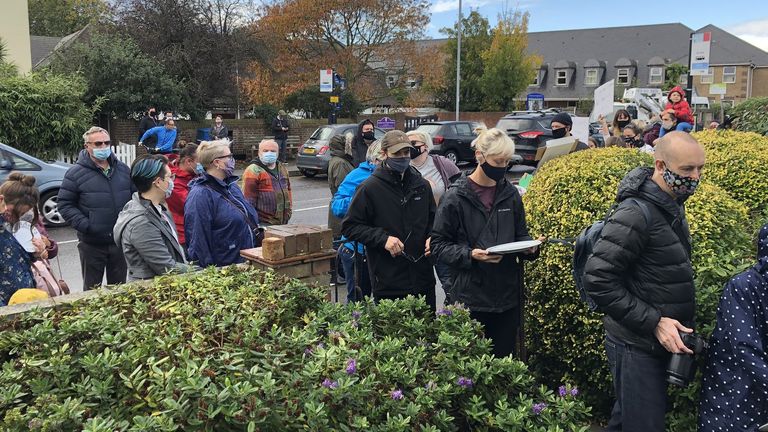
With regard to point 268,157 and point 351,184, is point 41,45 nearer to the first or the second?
point 268,157

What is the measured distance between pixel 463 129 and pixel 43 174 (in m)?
14.3

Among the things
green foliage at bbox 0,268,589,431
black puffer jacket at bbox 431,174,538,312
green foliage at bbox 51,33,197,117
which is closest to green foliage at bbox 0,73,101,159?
green foliage at bbox 51,33,197,117

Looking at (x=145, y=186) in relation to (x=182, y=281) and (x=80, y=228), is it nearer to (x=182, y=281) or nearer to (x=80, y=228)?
(x=182, y=281)

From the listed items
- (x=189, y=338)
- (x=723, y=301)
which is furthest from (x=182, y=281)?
(x=723, y=301)

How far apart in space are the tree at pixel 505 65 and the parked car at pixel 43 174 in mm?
32581

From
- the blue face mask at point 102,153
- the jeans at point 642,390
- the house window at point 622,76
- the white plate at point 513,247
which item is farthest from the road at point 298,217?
the house window at point 622,76

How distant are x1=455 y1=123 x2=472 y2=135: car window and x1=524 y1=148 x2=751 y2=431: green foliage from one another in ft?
56.8

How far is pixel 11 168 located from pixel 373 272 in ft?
28.8

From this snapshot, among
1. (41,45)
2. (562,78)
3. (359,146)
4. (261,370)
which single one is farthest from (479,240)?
(562,78)

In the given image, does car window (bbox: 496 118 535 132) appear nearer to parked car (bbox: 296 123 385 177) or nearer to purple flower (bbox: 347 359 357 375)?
parked car (bbox: 296 123 385 177)

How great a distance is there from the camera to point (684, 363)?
286cm

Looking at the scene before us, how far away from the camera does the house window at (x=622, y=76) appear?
61.8 m

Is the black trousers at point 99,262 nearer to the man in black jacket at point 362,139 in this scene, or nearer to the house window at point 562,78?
the man in black jacket at point 362,139

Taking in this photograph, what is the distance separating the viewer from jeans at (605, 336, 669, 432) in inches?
118
